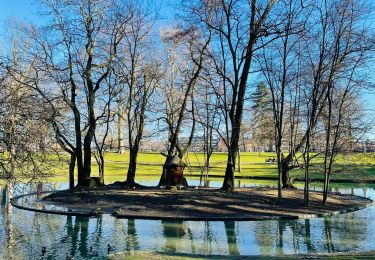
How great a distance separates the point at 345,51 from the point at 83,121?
17970 mm

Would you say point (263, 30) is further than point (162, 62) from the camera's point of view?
No

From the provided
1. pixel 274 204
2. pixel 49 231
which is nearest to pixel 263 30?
pixel 274 204

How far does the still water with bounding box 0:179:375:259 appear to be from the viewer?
12.6 m

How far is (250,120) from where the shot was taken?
2446 inches

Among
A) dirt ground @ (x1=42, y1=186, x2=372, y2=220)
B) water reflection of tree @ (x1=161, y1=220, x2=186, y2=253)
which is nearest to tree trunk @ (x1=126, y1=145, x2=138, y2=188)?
dirt ground @ (x1=42, y1=186, x2=372, y2=220)

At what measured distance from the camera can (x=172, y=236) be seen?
14656 mm

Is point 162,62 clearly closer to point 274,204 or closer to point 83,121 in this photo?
point 83,121

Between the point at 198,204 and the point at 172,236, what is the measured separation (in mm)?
5623

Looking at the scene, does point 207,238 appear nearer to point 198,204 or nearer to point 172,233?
point 172,233

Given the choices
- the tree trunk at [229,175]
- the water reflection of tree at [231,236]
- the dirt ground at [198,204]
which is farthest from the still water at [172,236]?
the tree trunk at [229,175]

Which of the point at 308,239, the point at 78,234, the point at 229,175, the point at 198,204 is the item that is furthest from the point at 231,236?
the point at 229,175

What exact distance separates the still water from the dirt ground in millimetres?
922

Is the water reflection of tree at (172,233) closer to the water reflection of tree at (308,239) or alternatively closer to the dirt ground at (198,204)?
the dirt ground at (198,204)

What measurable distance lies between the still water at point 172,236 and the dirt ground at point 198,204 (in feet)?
3.02
